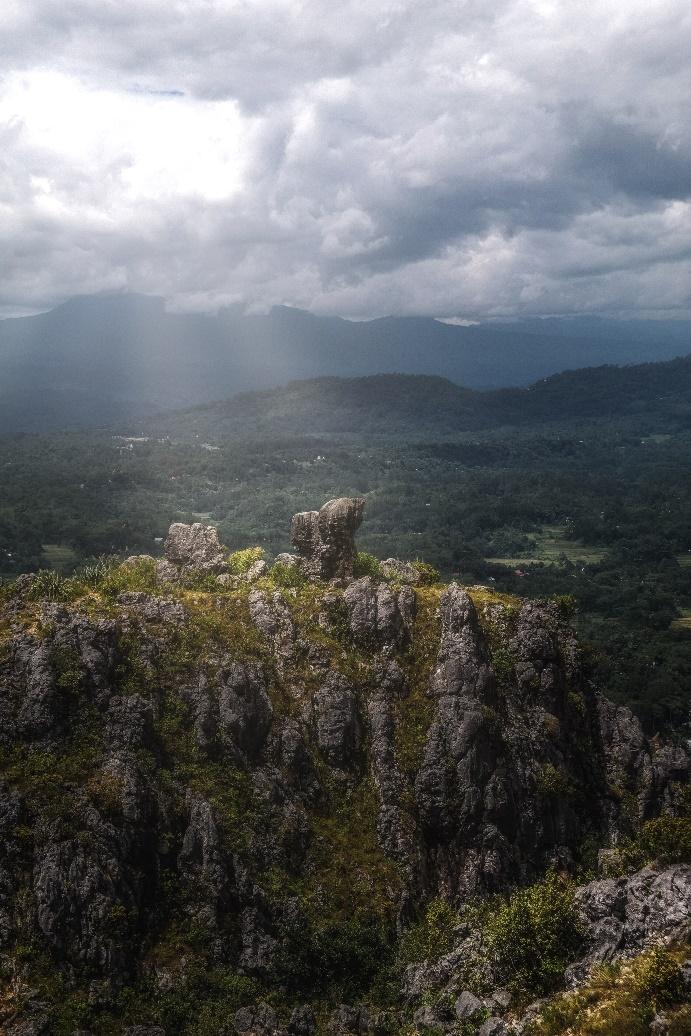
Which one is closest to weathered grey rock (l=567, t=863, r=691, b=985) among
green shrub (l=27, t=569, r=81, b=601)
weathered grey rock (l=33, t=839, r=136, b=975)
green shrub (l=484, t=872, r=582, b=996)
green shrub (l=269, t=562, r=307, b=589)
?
green shrub (l=484, t=872, r=582, b=996)

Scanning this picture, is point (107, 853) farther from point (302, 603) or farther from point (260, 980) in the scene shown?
point (302, 603)

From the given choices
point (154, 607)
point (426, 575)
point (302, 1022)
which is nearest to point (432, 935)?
point (302, 1022)

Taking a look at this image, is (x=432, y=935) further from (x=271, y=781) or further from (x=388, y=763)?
(x=271, y=781)

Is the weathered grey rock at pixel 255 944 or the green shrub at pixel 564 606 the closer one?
the weathered grey rock at pixel 255 944

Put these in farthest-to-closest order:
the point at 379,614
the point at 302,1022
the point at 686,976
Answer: the point at 379,614 → the point at 302,1022 → the point at 686,976

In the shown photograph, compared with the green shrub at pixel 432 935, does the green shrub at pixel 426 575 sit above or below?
above

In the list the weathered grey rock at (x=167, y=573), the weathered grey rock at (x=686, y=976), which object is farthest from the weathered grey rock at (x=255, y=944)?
the weathered grey rock at (x=167, y=573)

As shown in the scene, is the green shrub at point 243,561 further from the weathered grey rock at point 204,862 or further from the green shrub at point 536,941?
the green shrub at point 536,941
